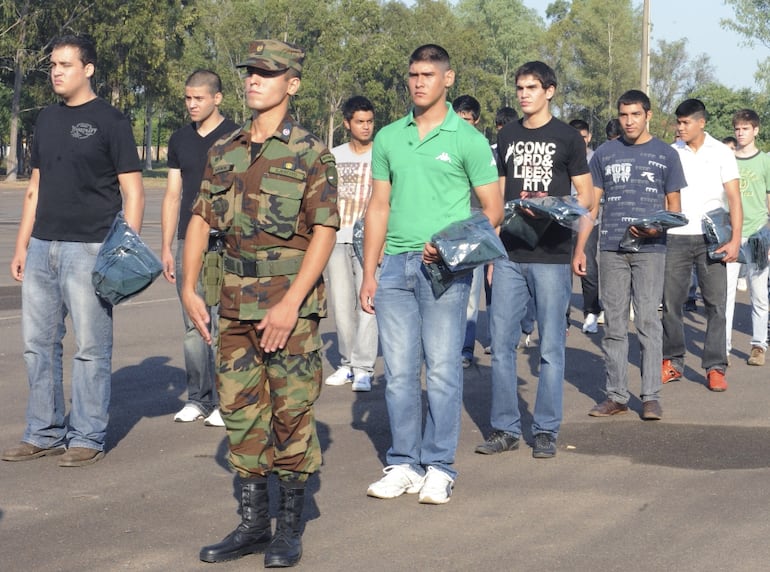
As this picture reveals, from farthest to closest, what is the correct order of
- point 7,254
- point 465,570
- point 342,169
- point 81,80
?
1. point 7,254
2. point 342,169
3. point 81,80
4. point 465,570

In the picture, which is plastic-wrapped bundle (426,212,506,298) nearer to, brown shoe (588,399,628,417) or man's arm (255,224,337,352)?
man's arm (255,224,337,352)

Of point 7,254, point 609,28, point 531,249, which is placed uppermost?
point 609,28

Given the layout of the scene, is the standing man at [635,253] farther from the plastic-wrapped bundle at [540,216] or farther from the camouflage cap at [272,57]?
the camouflage cap at [272,57]

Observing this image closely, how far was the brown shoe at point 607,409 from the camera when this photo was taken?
8281 millimetres

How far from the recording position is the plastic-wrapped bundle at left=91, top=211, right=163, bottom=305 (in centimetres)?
654

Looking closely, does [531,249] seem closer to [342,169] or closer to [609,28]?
[342,169]

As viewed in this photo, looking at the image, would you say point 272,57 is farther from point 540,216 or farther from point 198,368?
point 198,368

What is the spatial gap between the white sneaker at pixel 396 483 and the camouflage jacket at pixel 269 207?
133cm

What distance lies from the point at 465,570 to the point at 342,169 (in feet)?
16.0

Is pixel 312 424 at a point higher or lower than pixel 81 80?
lower

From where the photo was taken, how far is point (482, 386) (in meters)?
9.45

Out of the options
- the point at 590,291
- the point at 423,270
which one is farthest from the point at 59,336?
the point at 590,291

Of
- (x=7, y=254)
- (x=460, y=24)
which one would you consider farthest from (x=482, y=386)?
(x=460, y=24)

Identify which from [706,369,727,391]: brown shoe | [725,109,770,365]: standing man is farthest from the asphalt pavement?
[725,109,770,365]: standing man
